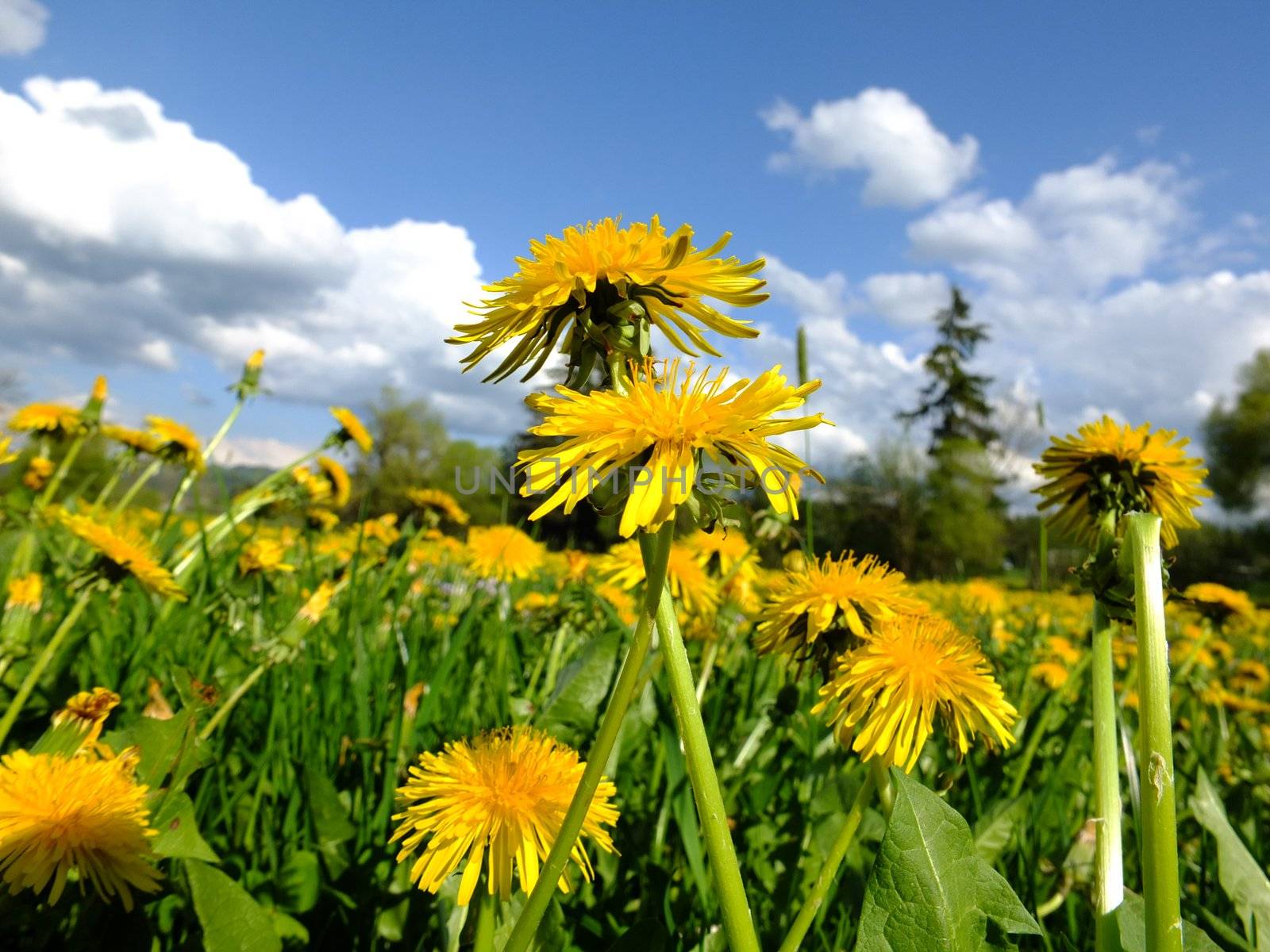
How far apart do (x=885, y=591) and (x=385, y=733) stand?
1.00 m

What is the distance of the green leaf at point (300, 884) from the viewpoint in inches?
43.5

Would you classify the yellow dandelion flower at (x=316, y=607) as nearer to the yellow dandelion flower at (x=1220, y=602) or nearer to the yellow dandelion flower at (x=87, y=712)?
the yellow dandelion flower at (x=87, y=712)

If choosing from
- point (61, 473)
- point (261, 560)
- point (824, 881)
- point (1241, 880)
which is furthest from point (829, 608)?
point (61, 473)

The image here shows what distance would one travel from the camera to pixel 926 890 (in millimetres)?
659

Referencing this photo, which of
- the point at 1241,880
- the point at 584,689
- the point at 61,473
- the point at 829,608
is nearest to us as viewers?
the point at 829,608

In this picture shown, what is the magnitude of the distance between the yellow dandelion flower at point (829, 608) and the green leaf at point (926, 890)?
227 millimetres

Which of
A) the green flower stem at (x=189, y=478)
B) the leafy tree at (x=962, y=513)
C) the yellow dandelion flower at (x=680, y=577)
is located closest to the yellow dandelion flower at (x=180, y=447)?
the green flower stem at (x=189, y=478)

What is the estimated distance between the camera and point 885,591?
0.92 m

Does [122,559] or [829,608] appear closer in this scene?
[829,608]

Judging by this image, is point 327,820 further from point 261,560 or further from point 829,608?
point 261,560

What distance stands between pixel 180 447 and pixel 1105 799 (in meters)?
2.52

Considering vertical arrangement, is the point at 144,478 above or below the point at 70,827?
above

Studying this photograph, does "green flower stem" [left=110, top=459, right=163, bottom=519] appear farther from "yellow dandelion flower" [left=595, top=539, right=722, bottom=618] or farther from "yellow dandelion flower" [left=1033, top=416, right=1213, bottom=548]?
"yellow dandelion flower" [left=1033, top=416, right=1213, bottom=548]

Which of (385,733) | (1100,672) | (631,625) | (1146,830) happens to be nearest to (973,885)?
(1146,830)
